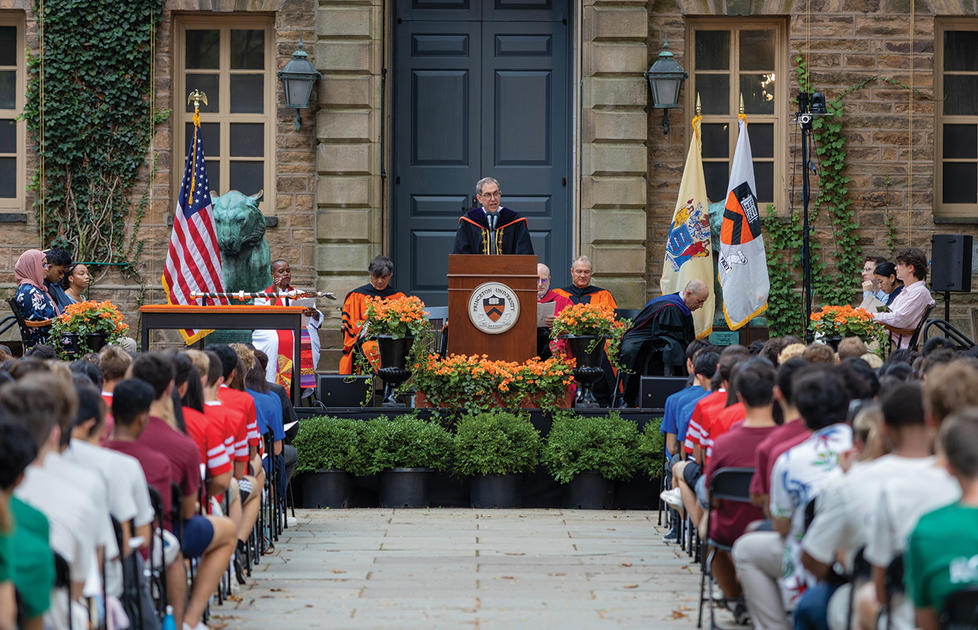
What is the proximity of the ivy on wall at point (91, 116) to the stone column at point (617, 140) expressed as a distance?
15.7ft

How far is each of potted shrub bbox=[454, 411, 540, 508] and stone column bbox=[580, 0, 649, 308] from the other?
469 cm

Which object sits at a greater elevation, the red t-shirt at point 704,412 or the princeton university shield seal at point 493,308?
the princeton university shield seal at point 493,308

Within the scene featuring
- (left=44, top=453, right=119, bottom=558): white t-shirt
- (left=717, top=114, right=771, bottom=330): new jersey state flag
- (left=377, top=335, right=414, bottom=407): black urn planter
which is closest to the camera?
(left=44, top=453, right=119, bottom=558): white t-shirt

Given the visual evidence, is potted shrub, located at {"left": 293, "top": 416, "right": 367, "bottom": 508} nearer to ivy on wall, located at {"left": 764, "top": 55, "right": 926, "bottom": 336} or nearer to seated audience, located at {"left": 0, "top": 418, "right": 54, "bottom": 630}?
ivy on wall, located at {"left": 764, "top": 55, "right": 926, "bottom": 336}

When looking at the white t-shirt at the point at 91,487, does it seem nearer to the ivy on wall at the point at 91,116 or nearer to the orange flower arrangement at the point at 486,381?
the orange flower arrangement at the point at 486,381

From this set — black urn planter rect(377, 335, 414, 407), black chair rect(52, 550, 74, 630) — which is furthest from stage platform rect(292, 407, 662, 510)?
black chair rect(52, 550, 74, 630)

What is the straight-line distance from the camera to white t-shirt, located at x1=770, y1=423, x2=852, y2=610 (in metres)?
5.17

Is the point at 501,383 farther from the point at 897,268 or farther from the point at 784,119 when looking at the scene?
the point at 784,119

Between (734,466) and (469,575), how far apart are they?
2205mm

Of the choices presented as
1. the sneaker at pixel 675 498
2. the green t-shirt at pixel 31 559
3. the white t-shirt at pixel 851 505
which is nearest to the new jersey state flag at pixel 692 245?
the sneaker at pixel 675 498

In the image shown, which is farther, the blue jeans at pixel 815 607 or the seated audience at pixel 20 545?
the blue jeans at pixel 815 607

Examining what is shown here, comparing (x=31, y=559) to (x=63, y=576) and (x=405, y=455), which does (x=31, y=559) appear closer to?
(x=63, y=576)

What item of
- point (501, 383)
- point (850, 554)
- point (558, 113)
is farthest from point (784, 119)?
point (850, 554)

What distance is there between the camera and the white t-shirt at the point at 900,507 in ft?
13.8
